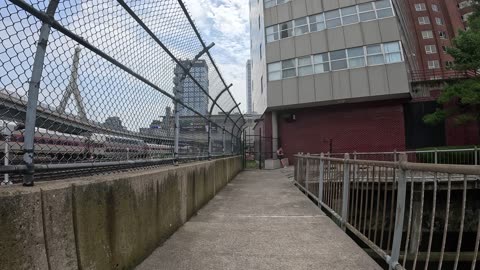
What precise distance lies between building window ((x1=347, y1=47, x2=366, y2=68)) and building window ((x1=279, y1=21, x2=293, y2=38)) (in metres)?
4.97

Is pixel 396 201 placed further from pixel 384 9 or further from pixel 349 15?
pixel 349 15

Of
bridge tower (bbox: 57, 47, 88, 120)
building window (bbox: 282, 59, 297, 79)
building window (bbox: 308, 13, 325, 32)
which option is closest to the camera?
bridge tower (bbox: 57, 47, 88, 120)

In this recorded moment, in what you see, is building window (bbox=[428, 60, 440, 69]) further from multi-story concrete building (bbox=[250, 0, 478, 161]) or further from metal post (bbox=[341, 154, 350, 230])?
metal post (bbox=[341, 154, 350, 230])

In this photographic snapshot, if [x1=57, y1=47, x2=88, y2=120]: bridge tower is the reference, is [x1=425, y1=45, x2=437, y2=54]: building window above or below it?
A: above

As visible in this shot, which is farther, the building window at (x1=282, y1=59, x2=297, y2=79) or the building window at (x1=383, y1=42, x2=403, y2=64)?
the building window at (x1=282, y1=59, x2=297, y2=79)

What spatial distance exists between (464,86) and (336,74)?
7576mm

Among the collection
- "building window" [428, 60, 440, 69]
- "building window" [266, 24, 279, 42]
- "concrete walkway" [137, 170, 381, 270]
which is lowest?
"concrete walkway" [137, 170, 381, 270]

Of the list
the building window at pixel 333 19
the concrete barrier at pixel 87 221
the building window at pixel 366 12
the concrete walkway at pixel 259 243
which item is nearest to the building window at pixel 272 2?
the building window at pixel 333 19

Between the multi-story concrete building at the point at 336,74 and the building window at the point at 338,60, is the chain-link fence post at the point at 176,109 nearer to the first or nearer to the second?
the multi-story concrete building at the point at 336,74

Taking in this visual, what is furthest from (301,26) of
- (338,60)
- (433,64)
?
(433,64)

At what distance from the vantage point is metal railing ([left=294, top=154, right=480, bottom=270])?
2.74m

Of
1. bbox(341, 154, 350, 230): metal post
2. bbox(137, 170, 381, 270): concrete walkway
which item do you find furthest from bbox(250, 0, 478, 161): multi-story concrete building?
bbox(341, 154, 350, 230): metal post

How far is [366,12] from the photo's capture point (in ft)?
82.1

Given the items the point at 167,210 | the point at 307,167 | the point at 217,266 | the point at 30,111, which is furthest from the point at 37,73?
the point at 307,167
